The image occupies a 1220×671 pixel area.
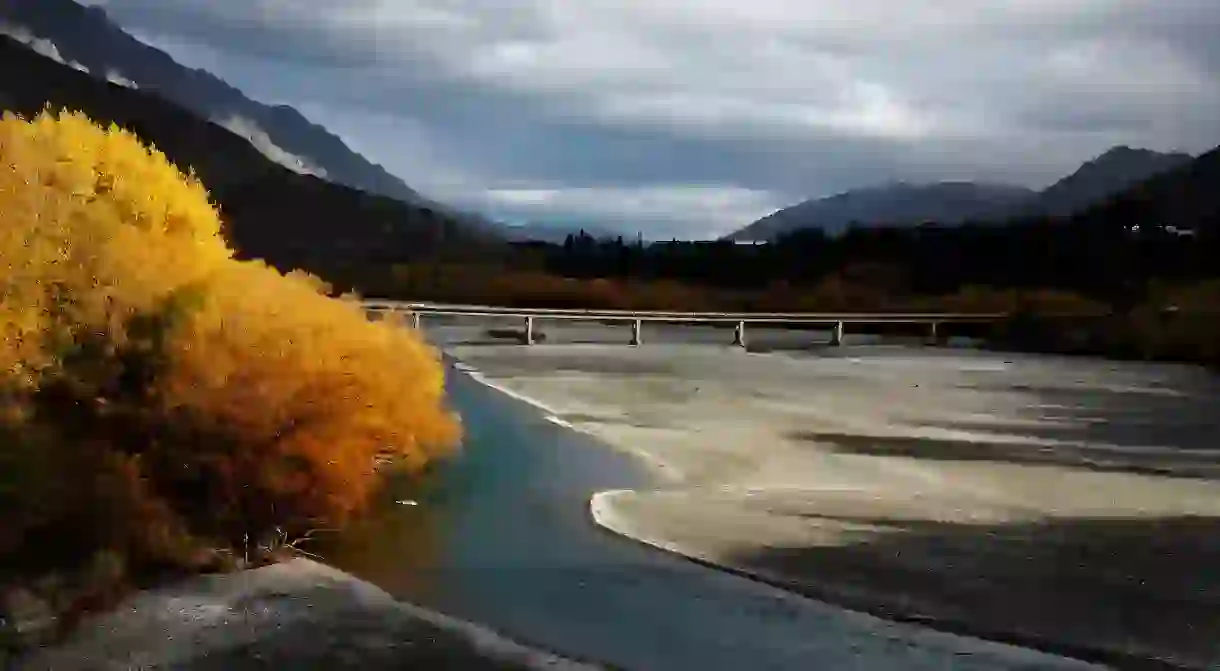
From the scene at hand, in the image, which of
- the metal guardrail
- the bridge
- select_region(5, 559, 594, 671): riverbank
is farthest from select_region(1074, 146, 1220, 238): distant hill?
select_region(5, 559, 594, 671): riverbank

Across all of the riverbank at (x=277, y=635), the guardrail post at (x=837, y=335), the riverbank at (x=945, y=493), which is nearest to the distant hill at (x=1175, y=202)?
the guardrail post at (x=837, y=335)

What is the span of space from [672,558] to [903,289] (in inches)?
3450

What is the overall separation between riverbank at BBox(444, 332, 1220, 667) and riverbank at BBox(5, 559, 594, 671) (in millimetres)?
4089

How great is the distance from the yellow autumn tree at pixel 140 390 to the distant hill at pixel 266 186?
295 feet

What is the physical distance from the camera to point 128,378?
56.1 feet

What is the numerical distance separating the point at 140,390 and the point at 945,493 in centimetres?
1237

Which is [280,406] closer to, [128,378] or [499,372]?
[128,378]

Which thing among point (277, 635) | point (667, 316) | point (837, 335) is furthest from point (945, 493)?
point (837, 335)

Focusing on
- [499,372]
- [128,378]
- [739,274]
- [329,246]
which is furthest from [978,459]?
[329,246]

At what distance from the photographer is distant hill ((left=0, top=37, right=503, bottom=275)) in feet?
389

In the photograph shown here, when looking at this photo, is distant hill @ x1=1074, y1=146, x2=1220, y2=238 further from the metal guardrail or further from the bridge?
the metal guardrail

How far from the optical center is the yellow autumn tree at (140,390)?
1562cm

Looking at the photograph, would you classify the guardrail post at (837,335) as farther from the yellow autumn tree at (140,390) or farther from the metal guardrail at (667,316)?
the yellow autumn tree at (140,390)

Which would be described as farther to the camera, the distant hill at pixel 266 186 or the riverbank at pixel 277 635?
the distant hill at pixel 266 186
